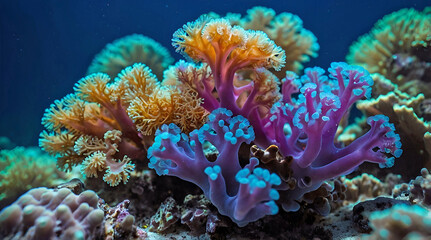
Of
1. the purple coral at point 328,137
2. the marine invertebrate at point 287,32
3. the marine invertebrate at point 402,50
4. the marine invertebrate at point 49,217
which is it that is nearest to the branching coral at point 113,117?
the marine invertebrate at point 49,217

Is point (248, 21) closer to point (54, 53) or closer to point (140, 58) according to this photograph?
point (140, 58)

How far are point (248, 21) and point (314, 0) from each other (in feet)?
10.2

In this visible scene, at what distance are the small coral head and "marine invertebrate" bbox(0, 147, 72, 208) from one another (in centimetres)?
231

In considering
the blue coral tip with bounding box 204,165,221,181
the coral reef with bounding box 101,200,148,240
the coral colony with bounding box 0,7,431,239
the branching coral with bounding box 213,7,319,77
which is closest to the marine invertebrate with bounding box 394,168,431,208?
the coral colony with bounding box 0,7,431,239

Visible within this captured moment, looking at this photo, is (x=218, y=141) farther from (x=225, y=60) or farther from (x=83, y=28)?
(x=83, y=28)

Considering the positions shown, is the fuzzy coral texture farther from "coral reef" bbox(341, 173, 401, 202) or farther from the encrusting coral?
"coral reef" bbox(341, 173, 401, 202)

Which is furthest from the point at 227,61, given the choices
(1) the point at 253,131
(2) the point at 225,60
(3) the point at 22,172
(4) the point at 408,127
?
(3) the point at 22,172

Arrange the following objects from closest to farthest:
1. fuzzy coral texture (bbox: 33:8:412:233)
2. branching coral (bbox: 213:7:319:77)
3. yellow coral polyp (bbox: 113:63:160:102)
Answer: fuzzy coral texture (bbox: 33:8:412:233)
yellow coral polyp (bbox: 113:63:160:102)
branching coral (bbox: 213:7:319:77)

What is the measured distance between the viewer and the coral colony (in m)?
1.76

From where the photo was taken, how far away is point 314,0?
19.6 ft

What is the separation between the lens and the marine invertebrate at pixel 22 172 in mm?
2881

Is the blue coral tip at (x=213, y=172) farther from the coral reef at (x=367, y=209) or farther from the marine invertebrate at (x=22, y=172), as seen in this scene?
the marine invertebrate at (x=22, y=172)

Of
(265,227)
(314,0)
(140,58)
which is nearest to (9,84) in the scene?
(140,58)

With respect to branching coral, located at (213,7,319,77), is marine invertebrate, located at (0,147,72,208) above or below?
below
